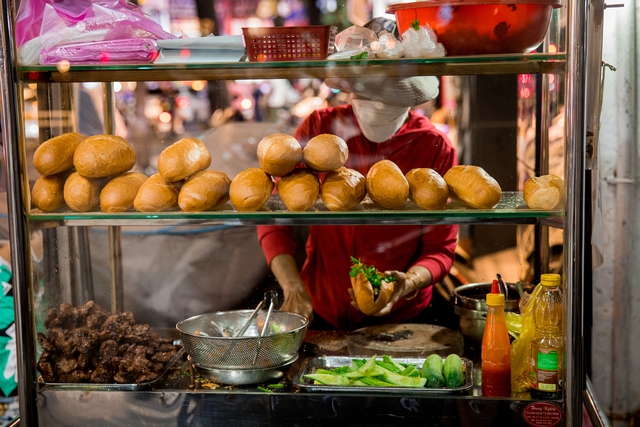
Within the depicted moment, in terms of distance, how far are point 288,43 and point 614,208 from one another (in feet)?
7.36

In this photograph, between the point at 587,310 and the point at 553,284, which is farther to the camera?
the point at 587,310

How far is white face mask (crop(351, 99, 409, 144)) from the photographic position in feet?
8.34

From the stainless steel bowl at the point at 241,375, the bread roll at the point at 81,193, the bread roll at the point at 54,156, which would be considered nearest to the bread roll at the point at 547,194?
the stainless steel bowl at the point at 241,375

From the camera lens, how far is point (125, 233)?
113 inches

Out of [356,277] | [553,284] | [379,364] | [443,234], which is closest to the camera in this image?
[553,284]

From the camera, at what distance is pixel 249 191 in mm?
1692

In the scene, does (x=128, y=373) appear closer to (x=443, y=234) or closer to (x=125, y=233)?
(x=125, y=233)

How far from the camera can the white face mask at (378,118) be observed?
254 centimetres

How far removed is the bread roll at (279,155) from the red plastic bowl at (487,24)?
524 mm

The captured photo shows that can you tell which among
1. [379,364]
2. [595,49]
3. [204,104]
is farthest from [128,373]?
[595,49]

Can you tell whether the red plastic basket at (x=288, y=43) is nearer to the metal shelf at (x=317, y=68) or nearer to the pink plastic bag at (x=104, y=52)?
the metal shelf at (x=317, y=68)

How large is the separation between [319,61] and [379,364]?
3.01 ft

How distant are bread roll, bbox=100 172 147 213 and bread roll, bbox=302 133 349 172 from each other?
525mm

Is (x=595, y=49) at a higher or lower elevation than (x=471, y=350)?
higher
